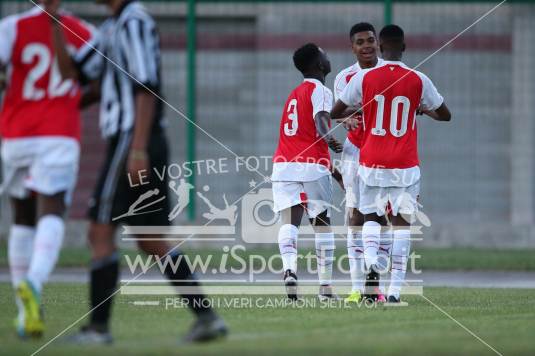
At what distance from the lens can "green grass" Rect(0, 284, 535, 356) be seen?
6480 mm

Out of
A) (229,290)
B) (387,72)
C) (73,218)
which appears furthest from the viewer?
(73,218)

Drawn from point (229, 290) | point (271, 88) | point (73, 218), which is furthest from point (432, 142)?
point (229, 290)

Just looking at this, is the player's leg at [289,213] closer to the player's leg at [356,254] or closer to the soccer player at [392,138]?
the player's leg at [356,254]

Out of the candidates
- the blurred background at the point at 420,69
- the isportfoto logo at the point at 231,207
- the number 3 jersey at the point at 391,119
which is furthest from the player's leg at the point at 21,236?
the blurred background at the point at 420,69

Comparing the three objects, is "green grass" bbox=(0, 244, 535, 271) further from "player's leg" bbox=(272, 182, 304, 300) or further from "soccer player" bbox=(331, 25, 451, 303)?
"soccer player" bbox=(331, 25, 451, 303)

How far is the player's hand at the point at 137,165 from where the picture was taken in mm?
6500

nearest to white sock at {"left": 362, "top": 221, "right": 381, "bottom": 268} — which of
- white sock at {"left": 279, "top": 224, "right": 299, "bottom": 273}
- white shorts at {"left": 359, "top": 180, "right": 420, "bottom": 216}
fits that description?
white shorts at {"left": 359, "top": 180, "right": 420, "bottom": 216}

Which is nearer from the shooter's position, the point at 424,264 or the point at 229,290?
the point at 229,290

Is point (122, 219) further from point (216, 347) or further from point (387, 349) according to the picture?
point (387, 349)

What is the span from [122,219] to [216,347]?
94 cm

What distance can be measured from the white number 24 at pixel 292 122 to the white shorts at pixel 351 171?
0.58m

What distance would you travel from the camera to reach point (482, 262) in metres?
16.9

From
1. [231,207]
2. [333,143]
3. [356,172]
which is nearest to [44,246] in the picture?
[333,143]

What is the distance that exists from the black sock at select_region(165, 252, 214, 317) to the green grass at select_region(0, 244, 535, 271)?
30.7ft
